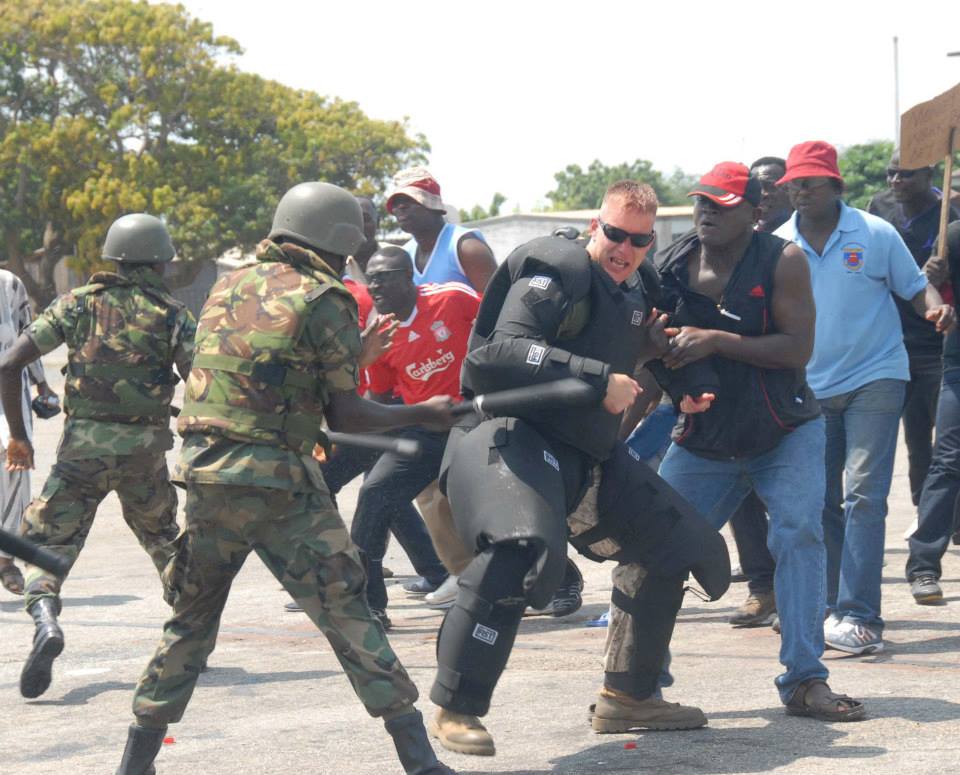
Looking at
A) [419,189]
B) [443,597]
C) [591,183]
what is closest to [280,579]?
[443,597]

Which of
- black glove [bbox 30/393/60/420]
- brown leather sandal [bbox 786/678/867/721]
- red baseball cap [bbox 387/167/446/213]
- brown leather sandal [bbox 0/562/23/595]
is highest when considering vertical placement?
red baseball cap [bbox 387/167/446/213]

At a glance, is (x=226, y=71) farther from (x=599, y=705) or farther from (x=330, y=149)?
(x=599, y=705)

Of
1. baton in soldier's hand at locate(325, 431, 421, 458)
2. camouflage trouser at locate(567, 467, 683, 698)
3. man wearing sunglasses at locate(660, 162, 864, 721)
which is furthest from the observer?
man wearing sunglasses at locate(660, 162, 864, 721)

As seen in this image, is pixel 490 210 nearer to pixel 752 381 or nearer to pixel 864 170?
pixel 864 170

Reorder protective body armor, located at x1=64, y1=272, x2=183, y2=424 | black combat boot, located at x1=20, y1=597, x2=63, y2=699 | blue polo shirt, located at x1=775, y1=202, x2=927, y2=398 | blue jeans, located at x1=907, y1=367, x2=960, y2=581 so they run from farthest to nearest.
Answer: blue jeans, located at x1=907, y1=367, x2=960, y2=581 < blue polo shirt, located at x1=775, y1=202, x2=927, y2=398 < protective body armor, located at x1=64, y1=272, x2=183, y2=424 < black combat boot, located at x1=20, y1=597, x2=63, y2=699

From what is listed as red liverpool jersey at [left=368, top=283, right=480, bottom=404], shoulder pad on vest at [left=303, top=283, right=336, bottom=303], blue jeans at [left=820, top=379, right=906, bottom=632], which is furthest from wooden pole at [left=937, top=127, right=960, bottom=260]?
shoulder pad on vest at [left=303, top=283, right=336, bottom=303]

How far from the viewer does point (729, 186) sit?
568 cm

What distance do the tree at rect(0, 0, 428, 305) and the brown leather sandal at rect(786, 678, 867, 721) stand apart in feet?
155

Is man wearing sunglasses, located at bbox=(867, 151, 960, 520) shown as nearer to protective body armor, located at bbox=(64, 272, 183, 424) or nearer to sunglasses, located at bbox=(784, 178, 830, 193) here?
sunglasses, located at bbox=(784, 178, 830, 193)

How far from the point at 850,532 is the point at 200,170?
4902cm

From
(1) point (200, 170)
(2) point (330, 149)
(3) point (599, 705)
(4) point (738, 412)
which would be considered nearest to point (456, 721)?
(3) point (599, 705)

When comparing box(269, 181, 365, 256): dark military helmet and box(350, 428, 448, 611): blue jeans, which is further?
box(350, 428, 448, 611): blue jeans

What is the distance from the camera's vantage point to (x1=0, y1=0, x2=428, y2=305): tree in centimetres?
5153

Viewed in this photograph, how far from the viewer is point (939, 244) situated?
7336 mm
